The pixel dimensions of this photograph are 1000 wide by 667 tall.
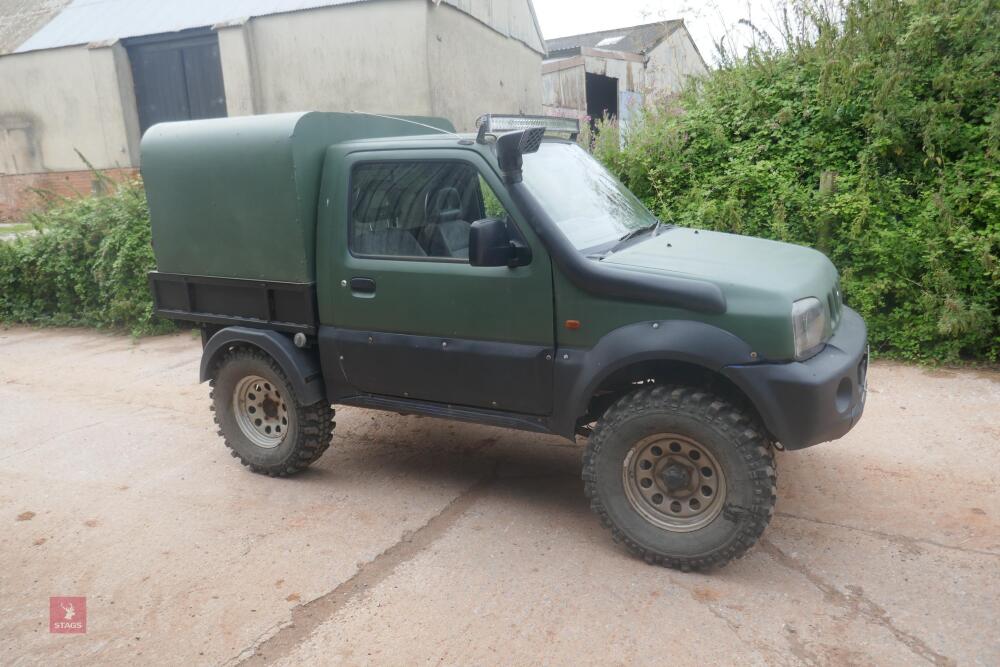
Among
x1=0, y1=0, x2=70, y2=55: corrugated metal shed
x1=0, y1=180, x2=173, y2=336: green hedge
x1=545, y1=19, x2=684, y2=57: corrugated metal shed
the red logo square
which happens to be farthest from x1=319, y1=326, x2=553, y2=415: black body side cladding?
x1=545, y1=19, x2=684, y2=57: corrugated metal shed

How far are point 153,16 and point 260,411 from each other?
1374cm

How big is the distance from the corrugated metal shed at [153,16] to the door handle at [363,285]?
1018 centimetres

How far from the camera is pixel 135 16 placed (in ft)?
51.6

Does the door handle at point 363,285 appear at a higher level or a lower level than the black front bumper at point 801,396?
higher

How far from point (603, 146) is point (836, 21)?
2709mm

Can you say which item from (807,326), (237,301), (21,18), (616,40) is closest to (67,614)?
(237,301)

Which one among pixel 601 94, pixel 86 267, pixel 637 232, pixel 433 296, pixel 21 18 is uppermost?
pixel 21 18

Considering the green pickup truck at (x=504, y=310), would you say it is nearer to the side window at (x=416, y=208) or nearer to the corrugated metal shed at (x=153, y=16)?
the side window at (x=416, y=208)

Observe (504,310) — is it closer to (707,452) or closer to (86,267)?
(707,452)

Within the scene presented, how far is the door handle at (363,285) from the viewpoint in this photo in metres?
4.26

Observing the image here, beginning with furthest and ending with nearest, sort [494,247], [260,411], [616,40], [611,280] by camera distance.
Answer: [616,40] → [260,411] → [494,247] → [611,280]

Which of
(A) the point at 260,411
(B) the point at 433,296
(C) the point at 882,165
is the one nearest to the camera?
(B) the point at 433,296

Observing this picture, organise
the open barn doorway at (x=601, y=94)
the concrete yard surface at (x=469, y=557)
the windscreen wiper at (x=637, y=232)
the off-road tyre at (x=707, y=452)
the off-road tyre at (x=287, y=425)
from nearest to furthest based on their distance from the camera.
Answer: the concrete yard surface at (x=469, y=557) < the off-road tyre at (x=707, y=452) < the windscreen wiper at (x=637, y=232) < the off-road tyre at (x=287, y=425) < the open barn doorway at (x=601, y=94)

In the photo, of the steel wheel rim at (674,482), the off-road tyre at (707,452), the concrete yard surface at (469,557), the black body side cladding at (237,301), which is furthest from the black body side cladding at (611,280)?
the black body side cladding at (237,301)
